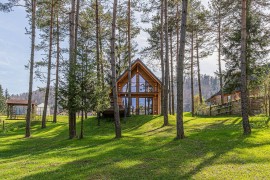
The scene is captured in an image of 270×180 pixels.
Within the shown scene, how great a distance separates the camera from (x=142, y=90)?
28.6 meters

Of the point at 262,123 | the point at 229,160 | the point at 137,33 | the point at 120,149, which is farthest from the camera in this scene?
the point at 137,33

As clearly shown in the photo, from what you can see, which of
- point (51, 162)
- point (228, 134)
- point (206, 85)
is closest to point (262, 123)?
point (228, 134)

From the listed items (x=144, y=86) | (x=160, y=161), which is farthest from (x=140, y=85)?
(x=160, y=161)

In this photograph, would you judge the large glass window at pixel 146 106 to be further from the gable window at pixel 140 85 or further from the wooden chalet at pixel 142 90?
the gable window at pixel 140 85

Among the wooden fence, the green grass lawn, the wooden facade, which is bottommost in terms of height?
the green grass lawn

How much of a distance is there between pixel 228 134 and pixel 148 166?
6.62 m

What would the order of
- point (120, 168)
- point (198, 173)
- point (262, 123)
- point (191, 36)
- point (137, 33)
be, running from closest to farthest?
point (198, 173) → point (120, 168) → point (262, 123) → point (137, 33) → point (191, 36)

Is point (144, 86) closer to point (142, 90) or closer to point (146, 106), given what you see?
point (142, 90)

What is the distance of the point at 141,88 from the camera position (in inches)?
1126

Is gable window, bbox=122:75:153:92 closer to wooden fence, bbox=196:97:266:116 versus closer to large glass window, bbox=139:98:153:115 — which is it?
large glass window, bbox=139:98:153:115

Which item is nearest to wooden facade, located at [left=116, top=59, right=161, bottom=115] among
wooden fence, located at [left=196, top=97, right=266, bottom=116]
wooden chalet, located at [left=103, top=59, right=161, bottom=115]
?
wooden chalet, located at [left=103, top=59, right=161, bottom=115]

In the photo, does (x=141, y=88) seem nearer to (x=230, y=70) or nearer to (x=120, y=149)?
(x=230, y=70)

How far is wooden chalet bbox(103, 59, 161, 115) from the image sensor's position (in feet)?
93.0

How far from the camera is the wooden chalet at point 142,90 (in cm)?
2834
